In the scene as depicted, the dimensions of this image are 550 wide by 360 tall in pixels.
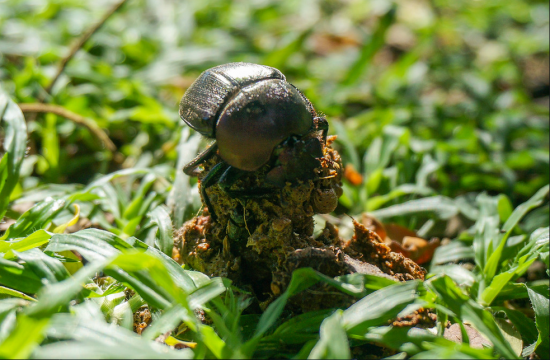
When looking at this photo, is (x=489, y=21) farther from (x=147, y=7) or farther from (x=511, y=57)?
(x=147, y=7)

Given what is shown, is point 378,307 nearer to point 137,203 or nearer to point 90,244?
point 90,244

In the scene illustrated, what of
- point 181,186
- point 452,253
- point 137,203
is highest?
point 181,186

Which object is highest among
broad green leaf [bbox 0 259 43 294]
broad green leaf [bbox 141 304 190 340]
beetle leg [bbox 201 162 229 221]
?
beetle leg [bbox 201 162 229 221]

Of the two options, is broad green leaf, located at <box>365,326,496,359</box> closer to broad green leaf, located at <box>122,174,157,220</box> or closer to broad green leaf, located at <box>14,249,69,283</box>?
broad green leaf, located at <box>14,249,69,283</box>

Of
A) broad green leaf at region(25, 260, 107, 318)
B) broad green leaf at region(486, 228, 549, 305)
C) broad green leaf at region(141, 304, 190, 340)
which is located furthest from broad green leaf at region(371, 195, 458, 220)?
broad green leaf at region(25, 260, 107, 318)

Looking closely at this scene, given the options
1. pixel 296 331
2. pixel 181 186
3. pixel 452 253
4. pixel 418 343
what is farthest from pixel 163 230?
pixel 452 253

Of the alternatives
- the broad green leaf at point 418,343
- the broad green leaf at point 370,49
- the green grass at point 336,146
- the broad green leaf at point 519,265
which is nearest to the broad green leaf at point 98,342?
the green grass at point 336,146

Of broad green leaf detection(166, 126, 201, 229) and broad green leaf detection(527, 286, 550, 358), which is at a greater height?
broad green leaf detection(166, 126, 201, 229)
